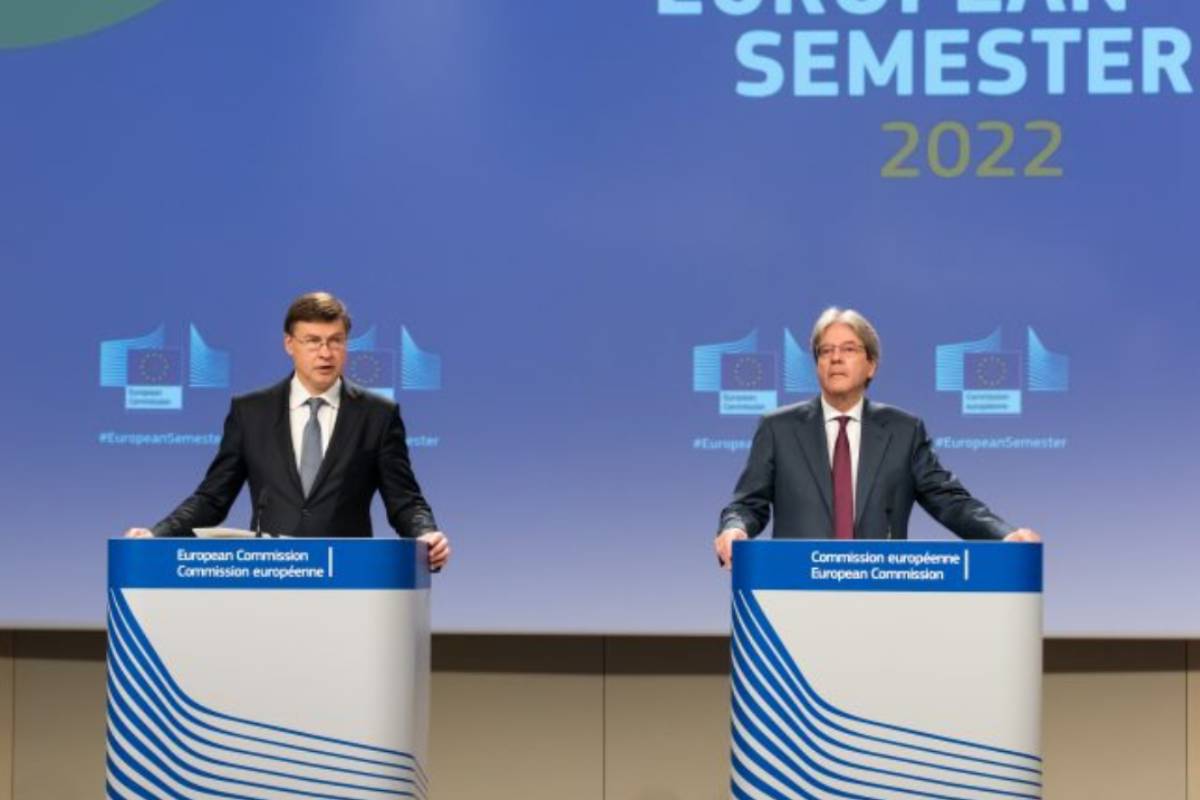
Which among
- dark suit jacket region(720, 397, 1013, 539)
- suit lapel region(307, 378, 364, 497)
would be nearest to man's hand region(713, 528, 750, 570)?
dark suit jacket region(720, 397, 1013, 539)

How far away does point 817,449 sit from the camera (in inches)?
181

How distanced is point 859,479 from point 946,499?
0.74 ft

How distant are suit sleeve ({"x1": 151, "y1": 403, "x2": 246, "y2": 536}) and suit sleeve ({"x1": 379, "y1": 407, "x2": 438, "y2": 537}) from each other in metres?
0.37

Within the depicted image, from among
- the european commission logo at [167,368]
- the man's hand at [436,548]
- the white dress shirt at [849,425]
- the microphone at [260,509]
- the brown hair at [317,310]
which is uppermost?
the brown hair at [317,310]

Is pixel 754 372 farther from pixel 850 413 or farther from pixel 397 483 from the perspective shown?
pixel 397 483

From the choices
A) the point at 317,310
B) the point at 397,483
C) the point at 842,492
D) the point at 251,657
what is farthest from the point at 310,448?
the point at 842,492

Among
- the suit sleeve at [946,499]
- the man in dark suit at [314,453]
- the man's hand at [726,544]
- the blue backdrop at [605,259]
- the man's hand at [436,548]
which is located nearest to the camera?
the man's hand at [726,544]

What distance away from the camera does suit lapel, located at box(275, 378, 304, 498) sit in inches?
180

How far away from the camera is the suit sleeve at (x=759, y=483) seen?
4582 millimetres

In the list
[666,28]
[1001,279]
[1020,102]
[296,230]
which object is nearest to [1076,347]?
[1001,279]

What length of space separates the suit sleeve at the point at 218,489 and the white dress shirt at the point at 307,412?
0.14 metres

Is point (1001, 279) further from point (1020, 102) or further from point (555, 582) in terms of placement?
point (555, 582)

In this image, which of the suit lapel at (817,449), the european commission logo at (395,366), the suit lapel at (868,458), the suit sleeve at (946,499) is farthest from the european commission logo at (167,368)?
the suit sleeve at (946,499)

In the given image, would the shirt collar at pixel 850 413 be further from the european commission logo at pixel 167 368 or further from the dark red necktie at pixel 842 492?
the european commission logo at pixel 167 368
